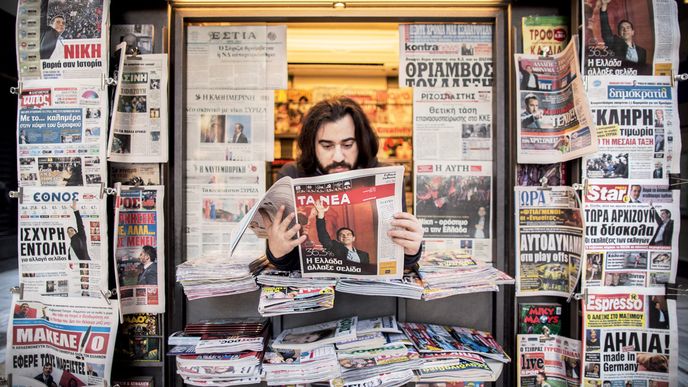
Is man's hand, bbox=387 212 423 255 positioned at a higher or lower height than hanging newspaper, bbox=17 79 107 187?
lower

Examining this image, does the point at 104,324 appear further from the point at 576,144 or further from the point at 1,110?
the point at 576,144

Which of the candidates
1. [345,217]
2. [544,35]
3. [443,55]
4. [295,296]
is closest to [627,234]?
[544,35]

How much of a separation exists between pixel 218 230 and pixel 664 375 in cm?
218

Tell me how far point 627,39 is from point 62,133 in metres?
2.57

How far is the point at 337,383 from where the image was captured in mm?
1139

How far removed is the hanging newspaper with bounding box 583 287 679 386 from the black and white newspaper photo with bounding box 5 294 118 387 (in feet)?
6.98

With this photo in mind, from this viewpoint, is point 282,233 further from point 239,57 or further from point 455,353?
point 239,57

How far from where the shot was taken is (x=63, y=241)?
1.69 meters

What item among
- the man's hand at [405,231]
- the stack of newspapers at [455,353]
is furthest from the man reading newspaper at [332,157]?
the stack of newspapers at [455,353]

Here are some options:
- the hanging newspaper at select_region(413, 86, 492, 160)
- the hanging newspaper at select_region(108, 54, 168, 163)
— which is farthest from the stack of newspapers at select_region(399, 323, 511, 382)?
the hanging newspaper at select_region(108, 54, 168, 163)

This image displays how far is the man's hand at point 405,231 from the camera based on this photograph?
1.19m

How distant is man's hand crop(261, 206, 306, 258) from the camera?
3.97 feet

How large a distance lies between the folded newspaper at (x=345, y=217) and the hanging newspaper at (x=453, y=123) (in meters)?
0.84

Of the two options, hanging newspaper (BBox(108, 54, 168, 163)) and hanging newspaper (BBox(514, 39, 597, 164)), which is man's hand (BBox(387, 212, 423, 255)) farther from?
hanging newspaper (BBox(108, 54, 168, 163))
